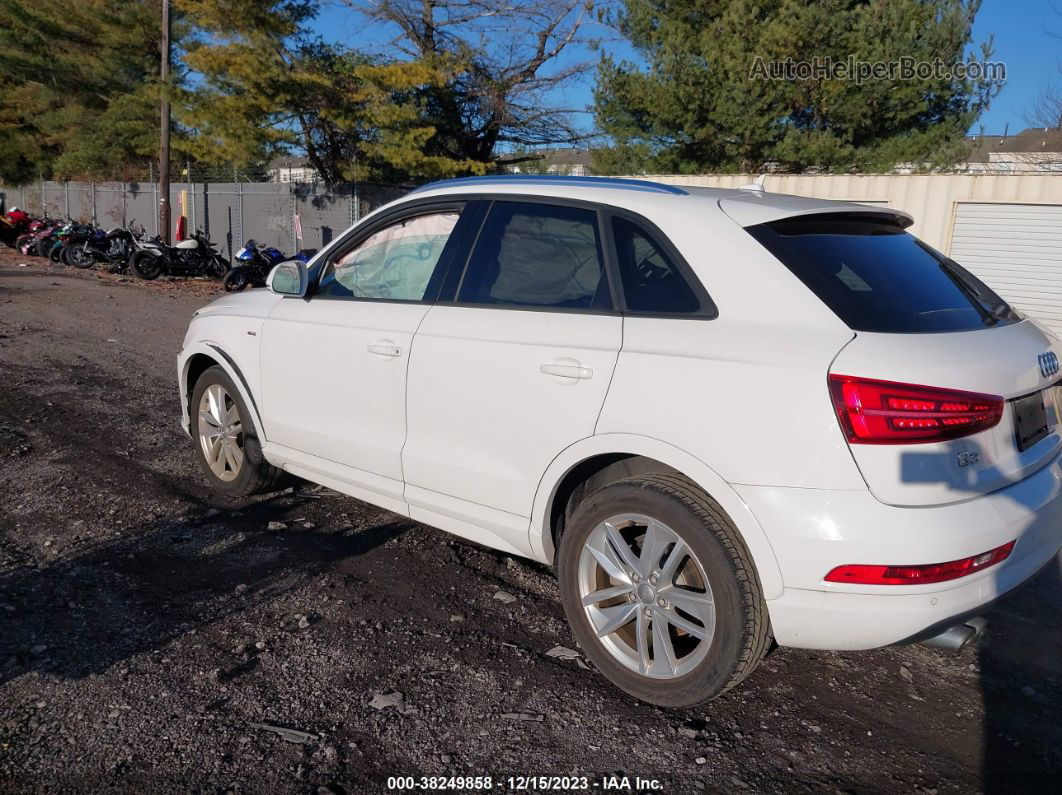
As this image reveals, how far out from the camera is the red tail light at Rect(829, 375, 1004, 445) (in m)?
2.61

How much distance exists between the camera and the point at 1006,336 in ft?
10.1

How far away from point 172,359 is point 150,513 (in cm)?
518

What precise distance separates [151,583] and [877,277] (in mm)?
3298

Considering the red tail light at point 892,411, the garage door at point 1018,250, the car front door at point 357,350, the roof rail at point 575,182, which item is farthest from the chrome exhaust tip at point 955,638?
the garage door at point 1018,250

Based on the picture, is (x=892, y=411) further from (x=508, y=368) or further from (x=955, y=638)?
(x=508, y=368)

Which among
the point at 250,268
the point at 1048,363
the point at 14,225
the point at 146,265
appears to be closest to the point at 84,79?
the point at 14,225

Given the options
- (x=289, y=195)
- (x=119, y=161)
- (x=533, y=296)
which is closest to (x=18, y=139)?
(x=119, y=161)

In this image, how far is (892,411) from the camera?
2.61 metres

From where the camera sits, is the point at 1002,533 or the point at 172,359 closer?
the point at 1002,533

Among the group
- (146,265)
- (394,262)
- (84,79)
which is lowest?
(146,265)

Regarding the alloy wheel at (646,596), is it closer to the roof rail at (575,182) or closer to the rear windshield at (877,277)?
the rear windshield at (877,277)

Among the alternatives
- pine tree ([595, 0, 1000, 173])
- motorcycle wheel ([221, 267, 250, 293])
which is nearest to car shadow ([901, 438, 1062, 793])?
motorcycle wheel ([221, 267, 250, 293])

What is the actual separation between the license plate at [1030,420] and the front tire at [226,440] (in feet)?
11.9

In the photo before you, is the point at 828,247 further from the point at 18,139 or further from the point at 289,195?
the point at 18,139
